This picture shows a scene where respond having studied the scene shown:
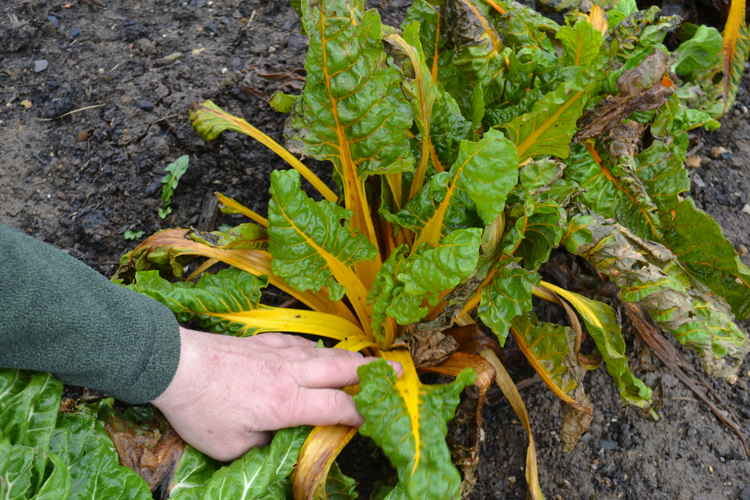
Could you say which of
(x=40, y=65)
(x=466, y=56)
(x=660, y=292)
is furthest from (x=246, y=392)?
(x=40, y=65)

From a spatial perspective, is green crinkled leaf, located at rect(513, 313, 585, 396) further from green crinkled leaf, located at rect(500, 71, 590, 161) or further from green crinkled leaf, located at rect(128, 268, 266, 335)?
green crinkled leaf, located at rect(128, 268, 266, 335)

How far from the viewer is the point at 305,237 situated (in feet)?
5.60

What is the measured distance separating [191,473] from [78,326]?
502 millimetres

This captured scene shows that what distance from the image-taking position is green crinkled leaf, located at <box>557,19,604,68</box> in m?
2.02

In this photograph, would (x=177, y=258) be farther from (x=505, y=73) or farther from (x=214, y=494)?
(x=505, y=73)

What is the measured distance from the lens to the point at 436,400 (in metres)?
1.61

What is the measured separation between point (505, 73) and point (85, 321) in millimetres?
1476

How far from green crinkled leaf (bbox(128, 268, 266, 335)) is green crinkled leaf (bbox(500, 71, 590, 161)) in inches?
33.0

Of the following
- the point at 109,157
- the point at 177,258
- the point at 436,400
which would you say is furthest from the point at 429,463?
the point at 109,157

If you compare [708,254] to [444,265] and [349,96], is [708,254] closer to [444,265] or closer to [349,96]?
[444,265]

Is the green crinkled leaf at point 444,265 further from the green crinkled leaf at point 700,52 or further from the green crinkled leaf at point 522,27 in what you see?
the green crinkled leaf at point 700,52

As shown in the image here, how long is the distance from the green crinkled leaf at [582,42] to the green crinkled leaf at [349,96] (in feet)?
2.18

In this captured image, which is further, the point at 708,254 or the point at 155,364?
the point at 708,254

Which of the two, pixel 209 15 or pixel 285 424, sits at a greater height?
pixel 209 15
